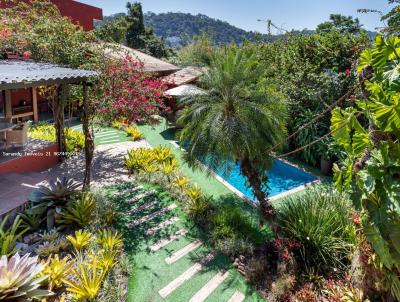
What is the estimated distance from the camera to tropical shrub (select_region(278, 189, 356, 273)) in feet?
21.4

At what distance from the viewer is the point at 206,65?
830 centimetres

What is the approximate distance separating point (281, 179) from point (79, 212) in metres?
8.76

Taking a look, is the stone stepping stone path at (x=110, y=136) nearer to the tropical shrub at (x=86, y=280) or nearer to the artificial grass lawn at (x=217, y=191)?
the artificial grass lawn at (x=217, y=191)

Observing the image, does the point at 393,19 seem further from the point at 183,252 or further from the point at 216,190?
the point at 183,252

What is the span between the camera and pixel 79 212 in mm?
7648

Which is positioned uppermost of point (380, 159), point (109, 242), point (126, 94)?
point (380, 159)

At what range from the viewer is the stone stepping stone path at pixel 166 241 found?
288 inches

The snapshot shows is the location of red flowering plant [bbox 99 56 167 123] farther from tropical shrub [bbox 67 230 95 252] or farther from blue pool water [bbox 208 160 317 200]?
tropical shrub [bbox 67 230 95 252]

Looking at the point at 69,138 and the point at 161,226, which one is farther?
the point at 69,138

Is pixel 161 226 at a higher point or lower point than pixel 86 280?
lower

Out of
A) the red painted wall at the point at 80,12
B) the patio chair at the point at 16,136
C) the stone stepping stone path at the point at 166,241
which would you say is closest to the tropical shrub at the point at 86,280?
the stone stepping stone path at the point at 166,241

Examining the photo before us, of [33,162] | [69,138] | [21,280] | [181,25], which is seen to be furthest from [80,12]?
[181,25]

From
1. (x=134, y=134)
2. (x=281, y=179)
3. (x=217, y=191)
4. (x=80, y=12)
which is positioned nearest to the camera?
(x=217, y=191)

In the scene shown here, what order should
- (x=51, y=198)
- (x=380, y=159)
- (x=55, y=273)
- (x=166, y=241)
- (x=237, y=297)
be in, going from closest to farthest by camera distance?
(x=380, y=159)
(x=55, y=273)
(x=237, y=297)
(x=166, y=241)
(x=51, y=198)
